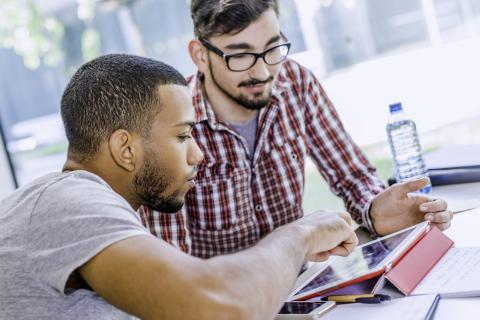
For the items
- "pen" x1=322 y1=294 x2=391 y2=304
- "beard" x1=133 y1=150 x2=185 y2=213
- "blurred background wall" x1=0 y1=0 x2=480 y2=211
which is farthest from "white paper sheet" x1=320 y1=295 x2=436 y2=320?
"blurred background wall" x1=0 y1=0 x2=480 y2=211

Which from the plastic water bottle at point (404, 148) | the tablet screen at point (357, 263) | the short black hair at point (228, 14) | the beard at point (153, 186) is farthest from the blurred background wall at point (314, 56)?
the beard at point (153, 186)

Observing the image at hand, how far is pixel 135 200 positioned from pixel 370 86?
266 centimetres

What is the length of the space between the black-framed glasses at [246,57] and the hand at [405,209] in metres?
0.53

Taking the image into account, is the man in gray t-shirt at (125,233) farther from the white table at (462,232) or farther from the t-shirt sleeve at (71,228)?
the white table at (462,232)

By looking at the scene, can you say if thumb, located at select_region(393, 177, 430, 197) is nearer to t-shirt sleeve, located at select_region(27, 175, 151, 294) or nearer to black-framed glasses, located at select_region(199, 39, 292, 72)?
black-framed glasses, located at select_region(199, 39, 292, 72)

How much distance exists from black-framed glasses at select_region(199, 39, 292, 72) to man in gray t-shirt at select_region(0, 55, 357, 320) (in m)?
0.60

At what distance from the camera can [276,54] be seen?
1.86 metres

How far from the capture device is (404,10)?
10.7 feet

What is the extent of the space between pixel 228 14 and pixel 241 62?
0.47 feet

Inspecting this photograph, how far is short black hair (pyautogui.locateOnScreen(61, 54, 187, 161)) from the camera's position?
1146 mm

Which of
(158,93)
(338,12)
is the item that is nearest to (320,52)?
(338,12)

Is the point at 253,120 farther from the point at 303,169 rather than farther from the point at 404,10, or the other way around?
the point at 404,10

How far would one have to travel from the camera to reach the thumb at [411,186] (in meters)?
1.50

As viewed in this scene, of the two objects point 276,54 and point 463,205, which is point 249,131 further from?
point 463,205
